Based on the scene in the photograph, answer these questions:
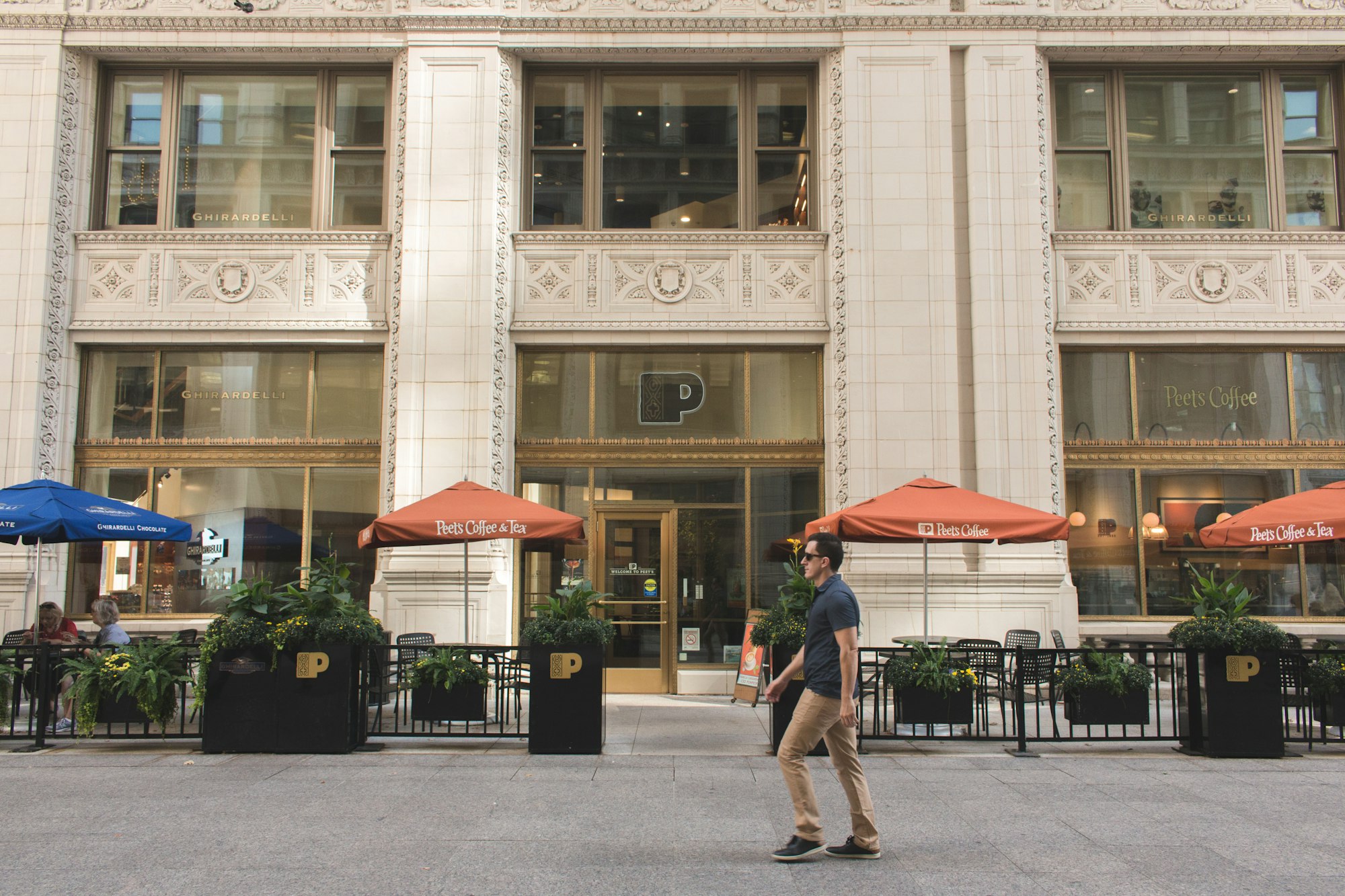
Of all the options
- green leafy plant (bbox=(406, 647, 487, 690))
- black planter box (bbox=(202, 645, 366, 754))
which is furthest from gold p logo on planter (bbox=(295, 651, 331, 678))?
green leafy plant (bbox=(406, 647, 487, 690))

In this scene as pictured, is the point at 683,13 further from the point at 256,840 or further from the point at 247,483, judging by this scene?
the point at 256,840

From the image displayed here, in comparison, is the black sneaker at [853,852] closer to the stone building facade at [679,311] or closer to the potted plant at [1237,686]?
the potted plant at [1237,686]

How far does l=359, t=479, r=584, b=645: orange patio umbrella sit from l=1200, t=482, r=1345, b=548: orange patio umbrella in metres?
7.50

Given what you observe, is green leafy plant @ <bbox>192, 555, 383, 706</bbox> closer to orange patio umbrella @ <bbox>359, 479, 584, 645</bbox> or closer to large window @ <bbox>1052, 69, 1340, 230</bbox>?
orange patio umbrella @ <bbox>359, 479, 584, 645</bbox>

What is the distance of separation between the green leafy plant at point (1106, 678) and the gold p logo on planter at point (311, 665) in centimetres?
732

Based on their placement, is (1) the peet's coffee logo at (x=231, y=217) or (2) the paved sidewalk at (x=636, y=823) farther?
(1) the peet's coffee logo at (x=231, y=217)

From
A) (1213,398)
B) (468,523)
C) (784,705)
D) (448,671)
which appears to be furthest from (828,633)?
(1213,398)

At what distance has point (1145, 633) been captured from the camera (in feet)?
47.0

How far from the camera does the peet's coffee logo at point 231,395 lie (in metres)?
15.2

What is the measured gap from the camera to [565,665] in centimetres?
998

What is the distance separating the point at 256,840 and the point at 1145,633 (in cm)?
1203

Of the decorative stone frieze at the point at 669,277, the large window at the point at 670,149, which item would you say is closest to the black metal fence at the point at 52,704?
the decorative stone frieze at the point at 669,277

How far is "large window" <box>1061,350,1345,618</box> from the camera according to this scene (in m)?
14.8

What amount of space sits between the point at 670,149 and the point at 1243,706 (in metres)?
10.8
